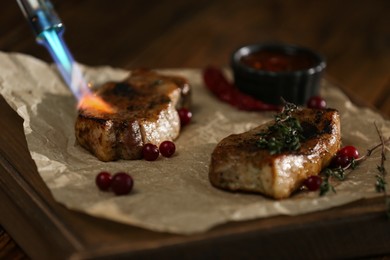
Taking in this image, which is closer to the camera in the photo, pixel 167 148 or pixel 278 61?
pixel 167 148

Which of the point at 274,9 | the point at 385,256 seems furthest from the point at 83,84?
the point at 274,9

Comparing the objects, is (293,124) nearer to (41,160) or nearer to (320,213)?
(320,213)

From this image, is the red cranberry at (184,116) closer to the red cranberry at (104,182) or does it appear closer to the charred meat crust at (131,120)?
the charred meat crust at (131,120)

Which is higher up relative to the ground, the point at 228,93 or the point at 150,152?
the point at 150,152

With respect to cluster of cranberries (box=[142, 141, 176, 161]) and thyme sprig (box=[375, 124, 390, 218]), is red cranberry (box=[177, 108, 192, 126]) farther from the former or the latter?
thyme sprig (box=[375, 124, 390, 218])

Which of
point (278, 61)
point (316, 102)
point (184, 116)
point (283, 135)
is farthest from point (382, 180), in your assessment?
point (278, 61)

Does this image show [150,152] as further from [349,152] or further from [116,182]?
[349,152]

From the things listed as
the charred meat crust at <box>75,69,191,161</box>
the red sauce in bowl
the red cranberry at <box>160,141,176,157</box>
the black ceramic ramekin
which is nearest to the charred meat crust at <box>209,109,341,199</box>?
the red cranberry at <box>160,141,176,157</box>
